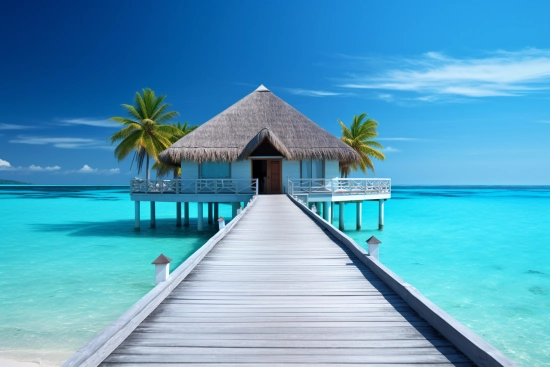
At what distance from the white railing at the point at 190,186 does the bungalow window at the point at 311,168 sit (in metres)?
2.91

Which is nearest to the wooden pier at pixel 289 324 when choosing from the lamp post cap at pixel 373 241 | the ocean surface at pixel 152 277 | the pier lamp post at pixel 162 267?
the pier lamp post at pixel 162 267

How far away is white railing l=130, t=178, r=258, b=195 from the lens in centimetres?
1945

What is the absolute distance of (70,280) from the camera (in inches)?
473

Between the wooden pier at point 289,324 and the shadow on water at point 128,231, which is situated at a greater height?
the wooden pier at point 289,324

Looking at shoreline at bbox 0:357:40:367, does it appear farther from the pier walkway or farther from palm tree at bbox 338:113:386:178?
palm tree at bbox 338:113:386:178

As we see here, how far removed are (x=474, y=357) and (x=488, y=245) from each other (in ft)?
64.0

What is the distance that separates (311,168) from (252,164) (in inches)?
127

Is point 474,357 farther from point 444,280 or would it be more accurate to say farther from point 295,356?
point 444,280

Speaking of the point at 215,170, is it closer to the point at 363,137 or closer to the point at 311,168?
the point at 311,168

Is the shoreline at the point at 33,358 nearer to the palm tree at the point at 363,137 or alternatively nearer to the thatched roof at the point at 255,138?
the thatched roof at the point at 255,138

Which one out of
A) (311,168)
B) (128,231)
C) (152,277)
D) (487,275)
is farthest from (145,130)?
(487,275)

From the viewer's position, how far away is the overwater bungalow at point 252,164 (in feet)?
64.0

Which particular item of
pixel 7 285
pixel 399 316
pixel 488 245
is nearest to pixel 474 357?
pixel 399 316

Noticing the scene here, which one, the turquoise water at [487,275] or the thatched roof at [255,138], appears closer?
the turquoise water at [487,275]
